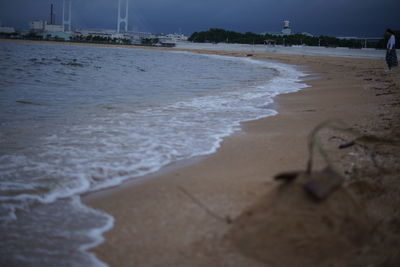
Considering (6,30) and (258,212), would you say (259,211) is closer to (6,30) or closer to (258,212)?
(258,212)

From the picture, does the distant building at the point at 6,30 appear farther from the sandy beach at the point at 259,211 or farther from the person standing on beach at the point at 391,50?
the sandy beach at the point at 259,211

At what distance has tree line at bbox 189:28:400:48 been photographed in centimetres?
5306

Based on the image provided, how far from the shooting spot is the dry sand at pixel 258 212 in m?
1.47

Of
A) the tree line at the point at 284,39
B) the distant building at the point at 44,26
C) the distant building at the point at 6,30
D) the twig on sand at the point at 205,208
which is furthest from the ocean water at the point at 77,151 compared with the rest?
the distant building at the point at 44,26

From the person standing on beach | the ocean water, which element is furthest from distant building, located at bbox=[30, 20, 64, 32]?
the ocean water

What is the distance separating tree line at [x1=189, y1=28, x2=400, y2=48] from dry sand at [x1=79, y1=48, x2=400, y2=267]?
64.6 feet

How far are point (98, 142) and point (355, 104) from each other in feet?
15.6

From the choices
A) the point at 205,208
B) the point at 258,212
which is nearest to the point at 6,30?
the point at 205,208

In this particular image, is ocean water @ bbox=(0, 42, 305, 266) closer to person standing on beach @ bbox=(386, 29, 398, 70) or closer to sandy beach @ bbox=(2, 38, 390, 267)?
sandy beach @ bbox=(2, 38, 390, 267)

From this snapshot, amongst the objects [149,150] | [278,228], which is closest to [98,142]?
[149,150]

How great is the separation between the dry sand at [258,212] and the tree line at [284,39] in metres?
19.7

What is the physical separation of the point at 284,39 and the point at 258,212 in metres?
75.0

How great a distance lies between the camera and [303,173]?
156 centimetres

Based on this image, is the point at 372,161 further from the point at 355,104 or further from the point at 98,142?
the point at 355,104
